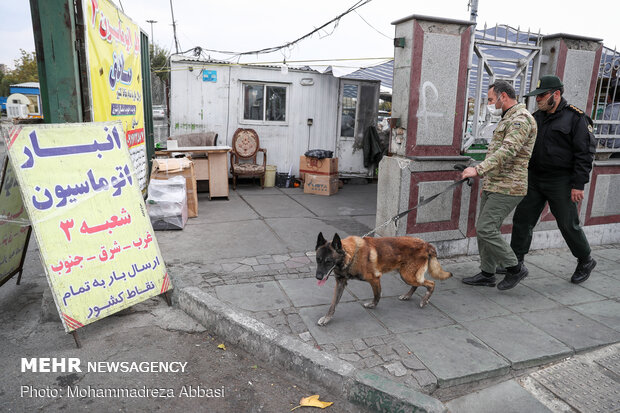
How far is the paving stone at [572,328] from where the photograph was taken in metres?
3.61

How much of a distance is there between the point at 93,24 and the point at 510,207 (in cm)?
477

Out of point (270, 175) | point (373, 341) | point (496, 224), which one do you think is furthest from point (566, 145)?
point (270, 175)

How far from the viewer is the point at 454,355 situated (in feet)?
10.9

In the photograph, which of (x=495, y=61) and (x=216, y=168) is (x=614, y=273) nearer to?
(x=495, y=61)

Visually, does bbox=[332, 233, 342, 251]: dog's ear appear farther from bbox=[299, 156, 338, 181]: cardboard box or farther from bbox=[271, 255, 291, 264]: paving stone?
bbox=[299, 156, 338, 181]: cardboard box

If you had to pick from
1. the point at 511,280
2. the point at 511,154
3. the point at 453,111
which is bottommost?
the point at 511,280


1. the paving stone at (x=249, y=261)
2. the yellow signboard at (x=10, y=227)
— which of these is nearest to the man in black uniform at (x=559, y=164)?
the paving stone at (x=249, y=261)

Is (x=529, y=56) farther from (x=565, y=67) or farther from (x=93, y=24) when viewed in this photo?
(x=93, y=24)

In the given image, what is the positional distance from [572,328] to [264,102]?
27.8ft

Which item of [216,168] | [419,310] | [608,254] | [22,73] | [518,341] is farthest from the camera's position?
[22,73]

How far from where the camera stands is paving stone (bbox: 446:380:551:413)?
284 cm

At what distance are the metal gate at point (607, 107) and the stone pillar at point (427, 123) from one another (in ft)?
7.58

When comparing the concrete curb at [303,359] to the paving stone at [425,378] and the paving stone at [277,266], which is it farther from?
the paving stone at [277,266]

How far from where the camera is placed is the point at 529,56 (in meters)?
5.64
